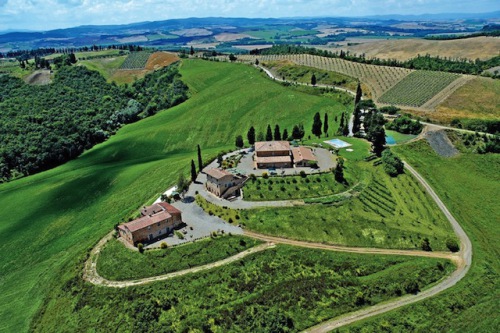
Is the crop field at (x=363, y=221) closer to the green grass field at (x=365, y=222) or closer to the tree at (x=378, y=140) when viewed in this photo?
the green grass field at (x=365, y=222)

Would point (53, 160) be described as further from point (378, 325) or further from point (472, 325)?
point (472, 325)

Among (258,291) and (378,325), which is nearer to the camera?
(378,325)

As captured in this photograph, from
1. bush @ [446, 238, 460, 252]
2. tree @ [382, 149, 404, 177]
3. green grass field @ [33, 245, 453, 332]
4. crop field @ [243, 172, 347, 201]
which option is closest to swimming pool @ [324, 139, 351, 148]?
tree @ [382, 149, 404, 177]

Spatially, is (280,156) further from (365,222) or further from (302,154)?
(365,222)

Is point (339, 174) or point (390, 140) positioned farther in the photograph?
point (390, 140)

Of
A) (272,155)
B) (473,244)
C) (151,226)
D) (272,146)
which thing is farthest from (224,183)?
(473,244)

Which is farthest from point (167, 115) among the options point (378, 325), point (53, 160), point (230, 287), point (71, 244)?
point (378, 325)
